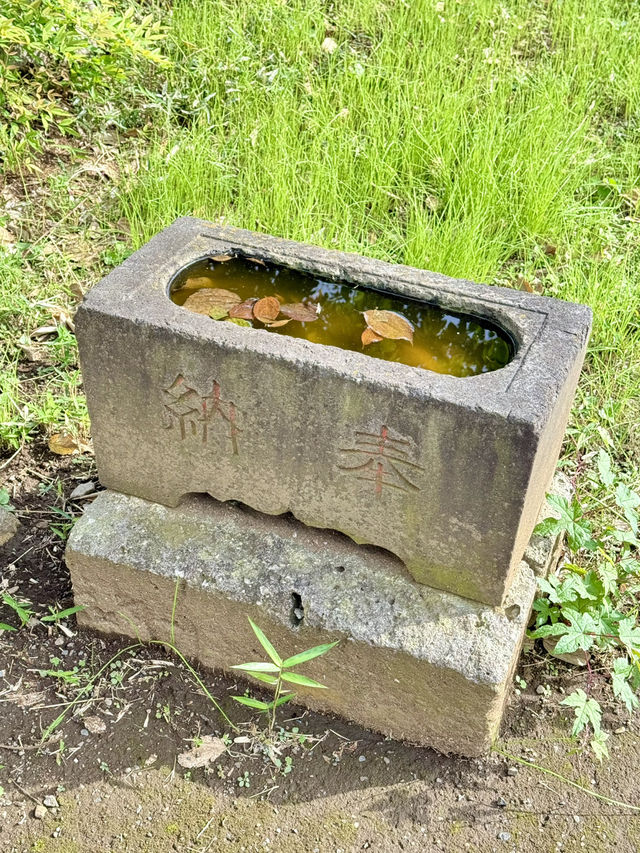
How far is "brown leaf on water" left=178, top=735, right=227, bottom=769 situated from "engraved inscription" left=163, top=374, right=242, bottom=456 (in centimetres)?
66

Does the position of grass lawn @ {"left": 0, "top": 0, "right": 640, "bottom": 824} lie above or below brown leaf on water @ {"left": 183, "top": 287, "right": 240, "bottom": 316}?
below

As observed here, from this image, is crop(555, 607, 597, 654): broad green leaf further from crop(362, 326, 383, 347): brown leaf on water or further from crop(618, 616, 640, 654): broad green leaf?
crop(362, 326, 383, 347): brown leaf on water

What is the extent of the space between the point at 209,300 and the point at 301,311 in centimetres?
20

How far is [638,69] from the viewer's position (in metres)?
3.96

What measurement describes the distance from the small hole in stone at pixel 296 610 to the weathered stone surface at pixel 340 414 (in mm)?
169

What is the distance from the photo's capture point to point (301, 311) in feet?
6.25

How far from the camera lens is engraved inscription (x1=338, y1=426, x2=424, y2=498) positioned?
1683 mm

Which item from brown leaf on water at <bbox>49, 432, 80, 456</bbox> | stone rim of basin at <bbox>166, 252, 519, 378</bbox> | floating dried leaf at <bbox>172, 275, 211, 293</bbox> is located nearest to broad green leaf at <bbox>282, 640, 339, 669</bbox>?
stone rim of basin at <bbox>166, 252, 519, 378</bbox>

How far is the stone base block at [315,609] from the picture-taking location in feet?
6.00

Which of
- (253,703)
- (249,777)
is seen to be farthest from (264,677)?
(249,777)

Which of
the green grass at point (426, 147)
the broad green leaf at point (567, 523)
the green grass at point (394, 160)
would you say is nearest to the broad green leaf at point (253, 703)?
the broad green leaf at point (567, 523)

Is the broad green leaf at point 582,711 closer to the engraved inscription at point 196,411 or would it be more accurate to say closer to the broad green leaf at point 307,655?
the broad green leaf at point 307,655

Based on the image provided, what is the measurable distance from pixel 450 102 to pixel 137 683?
8.29ft

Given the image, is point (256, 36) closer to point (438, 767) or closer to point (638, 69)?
point (638, 69)
